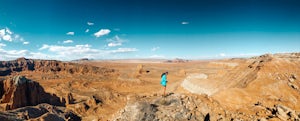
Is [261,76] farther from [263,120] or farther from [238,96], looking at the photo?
[263,120]

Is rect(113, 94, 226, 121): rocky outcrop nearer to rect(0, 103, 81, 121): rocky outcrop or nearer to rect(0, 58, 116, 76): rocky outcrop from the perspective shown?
rect(0, 103, 81, 121): rocky outcrop

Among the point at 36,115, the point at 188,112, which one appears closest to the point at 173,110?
the point at 188,112

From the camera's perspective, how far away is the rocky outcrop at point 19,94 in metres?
→ 31.6

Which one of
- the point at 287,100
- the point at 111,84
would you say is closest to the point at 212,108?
the point at 287,100

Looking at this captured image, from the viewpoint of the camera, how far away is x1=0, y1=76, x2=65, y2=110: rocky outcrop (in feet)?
104

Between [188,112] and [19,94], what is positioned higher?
[188,112]

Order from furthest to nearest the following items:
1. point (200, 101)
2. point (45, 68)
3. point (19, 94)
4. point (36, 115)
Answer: point (45, 68) → point (19, 94) → point (36, 115) → point (200, 101)

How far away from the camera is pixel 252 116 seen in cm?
1541

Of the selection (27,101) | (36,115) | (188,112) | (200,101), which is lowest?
(36,115)

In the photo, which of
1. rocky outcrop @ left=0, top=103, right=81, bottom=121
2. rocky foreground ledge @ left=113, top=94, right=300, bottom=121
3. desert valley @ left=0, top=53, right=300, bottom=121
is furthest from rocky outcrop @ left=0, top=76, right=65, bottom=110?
rocky foreground ledge @ left=113, top=94, right=300, bottom=121

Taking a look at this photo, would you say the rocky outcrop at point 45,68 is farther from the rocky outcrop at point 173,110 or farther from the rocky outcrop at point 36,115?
the rocky outcrop at point 173,110

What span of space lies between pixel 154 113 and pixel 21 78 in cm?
2751

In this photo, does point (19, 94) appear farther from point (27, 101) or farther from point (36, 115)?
point (36, 115)

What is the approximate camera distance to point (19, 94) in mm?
32750
